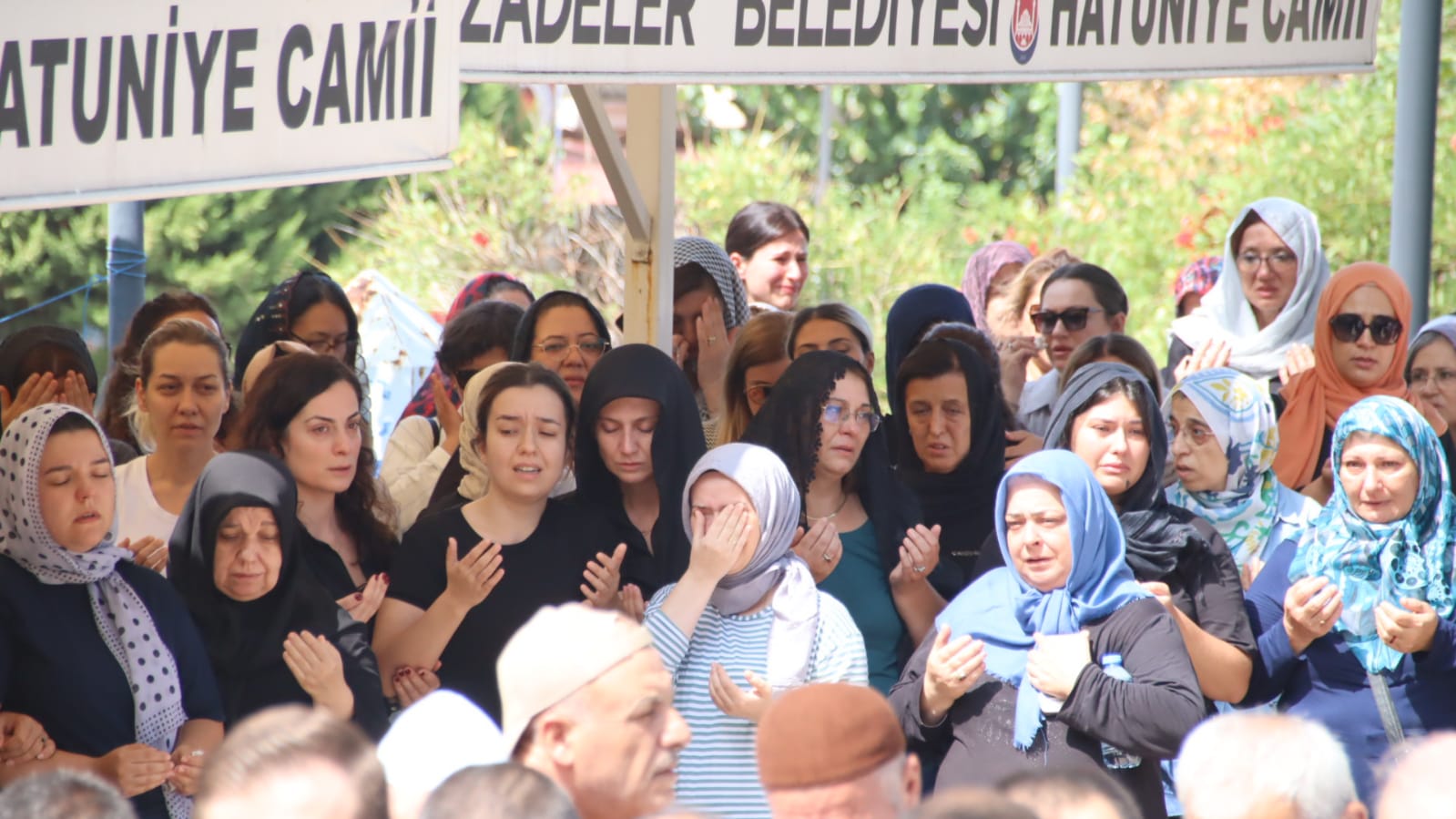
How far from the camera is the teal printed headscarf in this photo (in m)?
5.12

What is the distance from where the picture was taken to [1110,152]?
1498 centimetres

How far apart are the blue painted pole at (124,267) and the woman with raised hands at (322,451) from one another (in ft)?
9.84

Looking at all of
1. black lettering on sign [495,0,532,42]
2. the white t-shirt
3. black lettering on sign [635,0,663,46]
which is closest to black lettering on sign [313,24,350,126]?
black lettering on sign [495,0,532,42]

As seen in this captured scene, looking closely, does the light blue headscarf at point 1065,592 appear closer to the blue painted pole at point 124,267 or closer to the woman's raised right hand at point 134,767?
the woman's raised right hand at point 134,767

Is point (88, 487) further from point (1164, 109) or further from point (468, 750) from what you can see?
point (1164, 109)

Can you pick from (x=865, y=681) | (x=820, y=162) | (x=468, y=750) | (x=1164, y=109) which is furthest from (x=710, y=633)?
(x=820, y=162)

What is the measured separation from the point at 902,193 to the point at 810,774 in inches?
655

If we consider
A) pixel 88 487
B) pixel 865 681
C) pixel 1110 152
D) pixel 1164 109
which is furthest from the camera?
pixel 1164 109

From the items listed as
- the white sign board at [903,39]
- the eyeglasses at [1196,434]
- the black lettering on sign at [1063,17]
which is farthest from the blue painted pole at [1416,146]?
the black lettering on sign at [1063,17]

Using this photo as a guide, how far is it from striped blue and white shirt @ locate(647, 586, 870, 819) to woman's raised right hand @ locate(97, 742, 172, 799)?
112cm

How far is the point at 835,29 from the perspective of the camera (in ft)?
14.6

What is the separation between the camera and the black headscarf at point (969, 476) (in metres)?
5.32

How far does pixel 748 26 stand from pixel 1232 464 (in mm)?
1896

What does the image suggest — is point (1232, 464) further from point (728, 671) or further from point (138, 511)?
point (138, 511)
